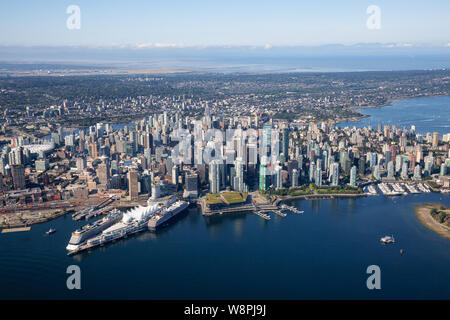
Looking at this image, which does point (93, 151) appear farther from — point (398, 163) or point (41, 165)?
point (398, 163)

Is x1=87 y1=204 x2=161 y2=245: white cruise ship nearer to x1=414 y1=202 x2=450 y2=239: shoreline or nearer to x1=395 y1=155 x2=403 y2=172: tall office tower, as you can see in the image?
x1=414 y1=202 x2=450 y2=239: shoreline

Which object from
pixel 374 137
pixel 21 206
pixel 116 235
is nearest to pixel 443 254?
pixel 116 235

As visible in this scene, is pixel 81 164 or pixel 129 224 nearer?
pixel 129 224

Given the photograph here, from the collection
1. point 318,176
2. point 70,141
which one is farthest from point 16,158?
point 318,176

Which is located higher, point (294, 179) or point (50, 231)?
point (294, 179)

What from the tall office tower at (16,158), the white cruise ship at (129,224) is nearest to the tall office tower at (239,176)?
the white cruise ship at (129,224)

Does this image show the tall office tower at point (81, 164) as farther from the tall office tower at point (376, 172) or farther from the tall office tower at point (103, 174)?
the tall office tower at point (376, 172)
